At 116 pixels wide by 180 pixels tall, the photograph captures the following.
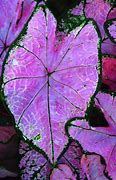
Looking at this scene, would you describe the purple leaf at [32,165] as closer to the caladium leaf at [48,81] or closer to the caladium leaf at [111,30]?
the caladium leaf at [48,81]

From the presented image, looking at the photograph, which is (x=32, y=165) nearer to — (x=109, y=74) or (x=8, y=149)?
(x=8, y=149)

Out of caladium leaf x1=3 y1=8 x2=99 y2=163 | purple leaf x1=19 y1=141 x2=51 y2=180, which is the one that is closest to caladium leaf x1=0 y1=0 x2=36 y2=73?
caladium leaf x1=3 y1=8 x2=99 y2=163

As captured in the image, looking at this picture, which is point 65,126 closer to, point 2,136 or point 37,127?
point 37,127

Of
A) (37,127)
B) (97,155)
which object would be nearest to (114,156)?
(97,155)

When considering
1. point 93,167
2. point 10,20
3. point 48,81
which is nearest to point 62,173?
point 93,167

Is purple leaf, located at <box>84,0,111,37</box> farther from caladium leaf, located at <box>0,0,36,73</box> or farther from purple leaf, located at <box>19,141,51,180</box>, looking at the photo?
purple leaf, located at <box>19,141,51,180</box>

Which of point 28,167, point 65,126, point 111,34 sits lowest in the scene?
point 28,167
